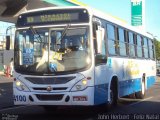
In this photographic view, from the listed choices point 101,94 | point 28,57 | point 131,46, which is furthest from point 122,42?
point 28,57

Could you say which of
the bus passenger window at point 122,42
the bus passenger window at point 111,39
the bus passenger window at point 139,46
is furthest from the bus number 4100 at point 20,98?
the bus passenger window at point 139,46

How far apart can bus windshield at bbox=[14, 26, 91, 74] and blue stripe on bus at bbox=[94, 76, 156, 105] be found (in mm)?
1028

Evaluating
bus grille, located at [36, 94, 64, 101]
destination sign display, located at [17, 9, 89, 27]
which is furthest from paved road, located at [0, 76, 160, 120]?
destination sign display, located at [17, 9, 89, 27]

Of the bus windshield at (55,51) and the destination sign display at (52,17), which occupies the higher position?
the destination sign display at (52,17)

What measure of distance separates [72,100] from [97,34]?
6.41 feet

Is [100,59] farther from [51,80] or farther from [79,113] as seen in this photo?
[79,113]

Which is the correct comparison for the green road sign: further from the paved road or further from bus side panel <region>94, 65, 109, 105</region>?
bus side panel <region>94, 65, 109, 105</region>

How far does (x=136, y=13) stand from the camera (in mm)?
42875

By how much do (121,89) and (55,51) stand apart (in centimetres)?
408

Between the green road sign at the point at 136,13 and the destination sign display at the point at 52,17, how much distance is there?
1206 inches

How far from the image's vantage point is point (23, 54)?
12.0m

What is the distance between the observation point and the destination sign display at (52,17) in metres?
11.7

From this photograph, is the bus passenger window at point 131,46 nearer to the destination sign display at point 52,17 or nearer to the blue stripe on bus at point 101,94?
the blue stripe on bus at point 101,94

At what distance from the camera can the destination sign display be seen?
11.7 m
